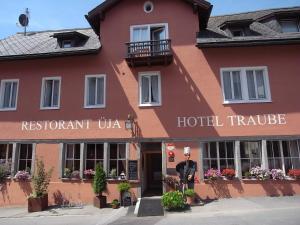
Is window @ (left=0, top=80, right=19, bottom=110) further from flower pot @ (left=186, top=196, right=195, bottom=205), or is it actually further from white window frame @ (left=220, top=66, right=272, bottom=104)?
white window frame @ (left=220, top=66, right=272, bottom=104)

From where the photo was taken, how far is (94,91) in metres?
16.7

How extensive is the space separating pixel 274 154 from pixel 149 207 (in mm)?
6534

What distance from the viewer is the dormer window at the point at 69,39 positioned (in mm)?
17672

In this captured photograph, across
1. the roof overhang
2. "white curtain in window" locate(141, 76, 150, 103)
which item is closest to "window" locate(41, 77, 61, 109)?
the roof overhang

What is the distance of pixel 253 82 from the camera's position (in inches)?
623

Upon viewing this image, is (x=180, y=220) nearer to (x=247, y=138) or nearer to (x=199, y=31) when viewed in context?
(x=247, y=138)

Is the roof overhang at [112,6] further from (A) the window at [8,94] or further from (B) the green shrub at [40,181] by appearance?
(B) the green shrub at [40,181]

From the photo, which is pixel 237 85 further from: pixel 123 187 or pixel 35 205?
pixel 35 205

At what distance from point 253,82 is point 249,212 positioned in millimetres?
6972

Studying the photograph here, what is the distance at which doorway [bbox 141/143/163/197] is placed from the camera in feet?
52.6

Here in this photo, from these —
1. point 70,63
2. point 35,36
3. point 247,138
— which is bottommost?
point 247,138

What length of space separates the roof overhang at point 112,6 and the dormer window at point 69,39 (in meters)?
1.10

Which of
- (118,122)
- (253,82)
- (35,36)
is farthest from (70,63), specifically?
(253,82)

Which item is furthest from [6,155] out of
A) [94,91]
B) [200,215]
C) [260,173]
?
[260,173]
